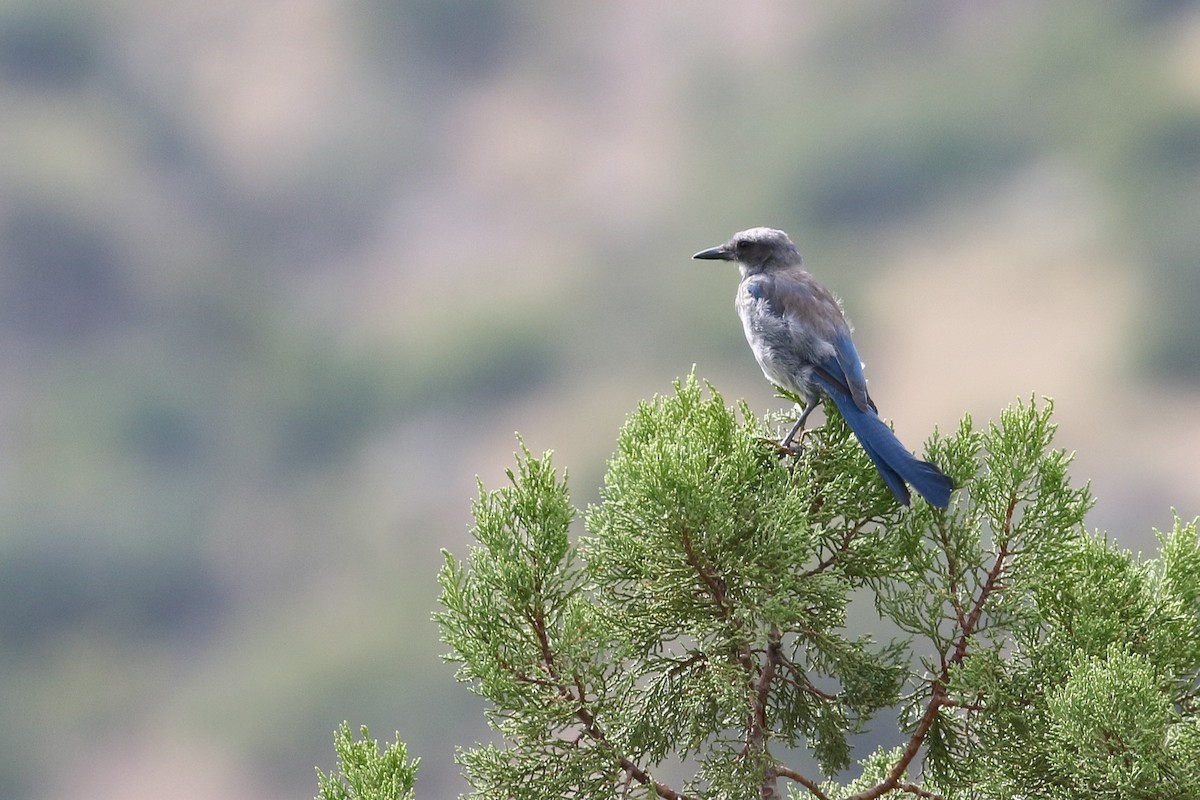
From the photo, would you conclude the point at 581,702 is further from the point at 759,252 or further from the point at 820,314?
the point at 759,252

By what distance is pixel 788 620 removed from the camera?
391 cm

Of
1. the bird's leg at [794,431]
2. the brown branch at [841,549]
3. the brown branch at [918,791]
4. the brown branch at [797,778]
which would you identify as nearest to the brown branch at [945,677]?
the brown branch at [918,791]

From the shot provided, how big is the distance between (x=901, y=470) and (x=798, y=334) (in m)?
1.66

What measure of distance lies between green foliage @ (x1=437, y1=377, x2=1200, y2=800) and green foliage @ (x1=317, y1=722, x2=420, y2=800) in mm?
183

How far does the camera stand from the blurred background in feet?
197

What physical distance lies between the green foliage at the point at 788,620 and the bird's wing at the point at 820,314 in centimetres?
107

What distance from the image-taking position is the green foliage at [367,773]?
3.92 metres

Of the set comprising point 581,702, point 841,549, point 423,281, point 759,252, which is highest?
point 423,281

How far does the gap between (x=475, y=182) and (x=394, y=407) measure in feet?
59.6

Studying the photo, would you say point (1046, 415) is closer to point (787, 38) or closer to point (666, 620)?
point (666, 620)

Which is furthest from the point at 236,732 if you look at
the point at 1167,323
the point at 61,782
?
the point at 1167,323

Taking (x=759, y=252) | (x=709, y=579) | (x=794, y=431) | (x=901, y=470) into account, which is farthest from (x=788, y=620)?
(x=759, y=252)

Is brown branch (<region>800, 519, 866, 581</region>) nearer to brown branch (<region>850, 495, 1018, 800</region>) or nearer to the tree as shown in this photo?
the tree

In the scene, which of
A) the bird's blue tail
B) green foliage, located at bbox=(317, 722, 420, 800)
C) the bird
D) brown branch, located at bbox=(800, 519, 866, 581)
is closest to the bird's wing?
the bird
